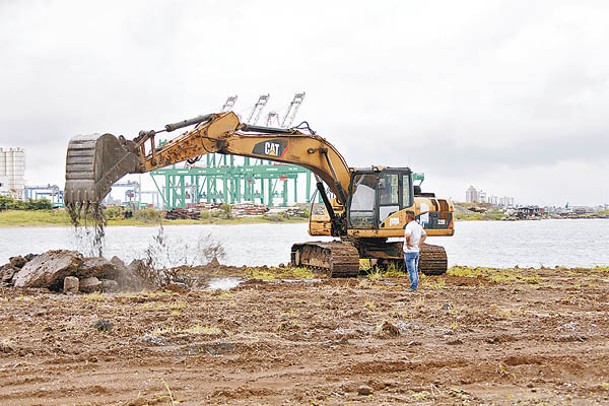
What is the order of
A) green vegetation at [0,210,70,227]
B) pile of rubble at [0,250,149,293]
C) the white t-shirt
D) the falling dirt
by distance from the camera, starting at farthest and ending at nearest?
green vegetation at [0,210,70,227], pile of rubble at [0,250,149,293], the white t-shirt, the falling dirt

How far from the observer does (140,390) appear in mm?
7297

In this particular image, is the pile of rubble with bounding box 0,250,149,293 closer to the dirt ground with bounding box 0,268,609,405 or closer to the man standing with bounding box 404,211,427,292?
the dirt ground with bounding box 0,268,609,405

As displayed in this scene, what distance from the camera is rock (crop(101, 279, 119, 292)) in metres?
17.0

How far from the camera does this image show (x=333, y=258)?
19.8 m

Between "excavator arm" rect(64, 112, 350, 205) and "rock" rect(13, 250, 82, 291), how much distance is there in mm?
1706

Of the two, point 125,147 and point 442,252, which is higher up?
point 125,147

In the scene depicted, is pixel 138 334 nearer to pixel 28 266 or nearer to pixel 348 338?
pixel 348 338

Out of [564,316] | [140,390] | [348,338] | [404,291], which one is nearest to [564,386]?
[348,338]

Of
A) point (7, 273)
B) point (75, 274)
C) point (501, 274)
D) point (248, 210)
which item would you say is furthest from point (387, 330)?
point (248, 210)

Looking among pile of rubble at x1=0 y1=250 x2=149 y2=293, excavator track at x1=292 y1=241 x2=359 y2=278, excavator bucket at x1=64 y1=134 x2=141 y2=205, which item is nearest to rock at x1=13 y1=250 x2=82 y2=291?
pile of rubble at x1=0 y1=250 x2=149 y2=293

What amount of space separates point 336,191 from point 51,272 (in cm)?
787

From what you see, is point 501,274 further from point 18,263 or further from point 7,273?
point 7,273

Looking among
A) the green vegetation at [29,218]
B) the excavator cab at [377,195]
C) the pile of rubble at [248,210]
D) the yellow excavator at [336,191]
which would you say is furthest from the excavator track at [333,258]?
the pile of rubble at [248,210]

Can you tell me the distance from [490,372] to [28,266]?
508 inches
